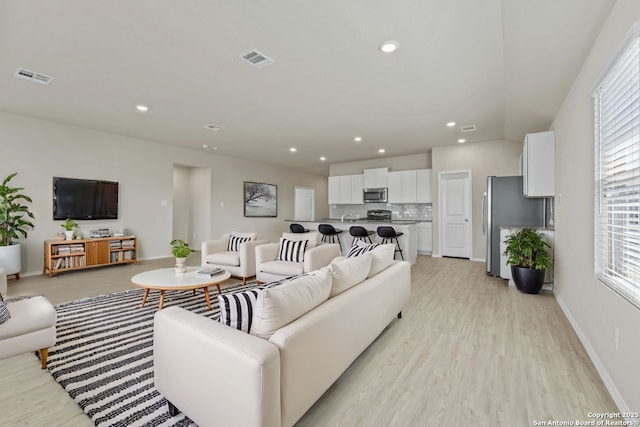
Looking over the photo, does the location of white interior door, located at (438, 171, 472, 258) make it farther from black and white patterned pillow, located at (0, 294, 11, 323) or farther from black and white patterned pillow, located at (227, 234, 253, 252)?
black and white patterned pillow, located at (0, 294, 11, 323)

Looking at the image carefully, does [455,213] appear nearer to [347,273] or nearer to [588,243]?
[588,243]

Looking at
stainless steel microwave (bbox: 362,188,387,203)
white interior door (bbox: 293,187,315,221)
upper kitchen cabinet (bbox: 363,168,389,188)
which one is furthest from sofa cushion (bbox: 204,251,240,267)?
white interior door (bbox: 293,187,315,221)

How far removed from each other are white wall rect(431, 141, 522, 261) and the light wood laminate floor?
3164 millimetres

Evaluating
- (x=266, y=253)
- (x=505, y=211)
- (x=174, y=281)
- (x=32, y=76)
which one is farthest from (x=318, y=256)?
(x=32, y=76)

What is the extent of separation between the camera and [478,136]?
223 inches

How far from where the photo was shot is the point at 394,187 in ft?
24.7

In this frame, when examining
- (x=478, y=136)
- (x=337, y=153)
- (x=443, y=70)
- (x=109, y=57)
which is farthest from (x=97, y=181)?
(x=478, y=136)

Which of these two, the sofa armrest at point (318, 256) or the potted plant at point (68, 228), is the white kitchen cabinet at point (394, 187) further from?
the potted plant at point (68, 228)

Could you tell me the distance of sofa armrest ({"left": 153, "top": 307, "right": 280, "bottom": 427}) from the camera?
1.09 meters

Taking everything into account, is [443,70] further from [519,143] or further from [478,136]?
[519,143]

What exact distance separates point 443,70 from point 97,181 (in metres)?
5.95

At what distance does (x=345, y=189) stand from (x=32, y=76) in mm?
6614

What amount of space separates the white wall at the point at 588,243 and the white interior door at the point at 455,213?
8.71 feet

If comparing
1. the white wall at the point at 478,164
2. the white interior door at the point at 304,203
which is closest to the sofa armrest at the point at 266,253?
the white wall at the point at 478,164
